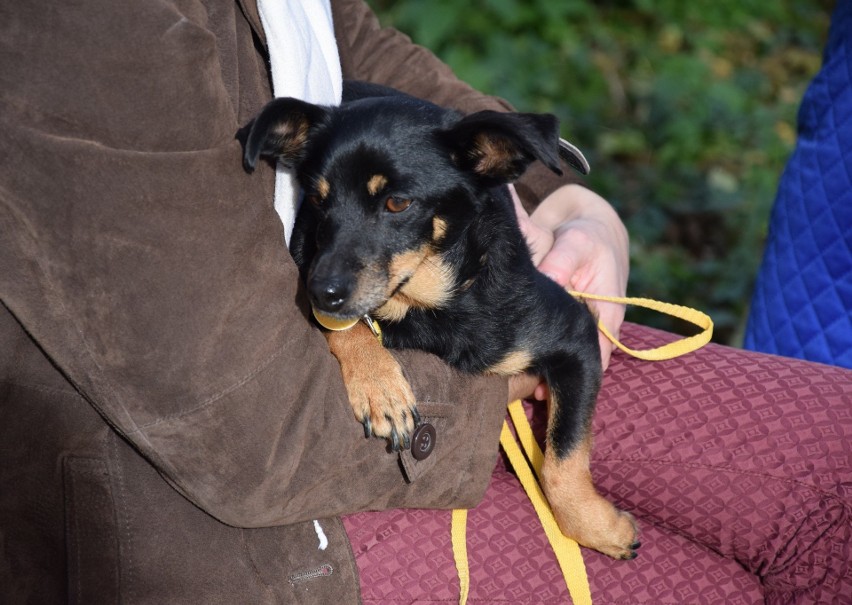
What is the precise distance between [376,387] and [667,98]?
5.63 meters

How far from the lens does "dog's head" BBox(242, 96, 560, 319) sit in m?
2.13

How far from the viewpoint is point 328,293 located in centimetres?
197

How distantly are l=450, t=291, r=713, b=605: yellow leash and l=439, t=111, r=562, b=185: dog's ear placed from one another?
1.60 feet

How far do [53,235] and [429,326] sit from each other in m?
1.07

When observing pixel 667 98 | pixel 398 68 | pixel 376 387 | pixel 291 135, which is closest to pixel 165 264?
pixel 376 387

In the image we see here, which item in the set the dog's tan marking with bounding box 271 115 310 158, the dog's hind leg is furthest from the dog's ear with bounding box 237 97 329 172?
the dog's hind leg

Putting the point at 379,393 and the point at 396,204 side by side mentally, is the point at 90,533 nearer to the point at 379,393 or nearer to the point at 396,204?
the point at 379,393

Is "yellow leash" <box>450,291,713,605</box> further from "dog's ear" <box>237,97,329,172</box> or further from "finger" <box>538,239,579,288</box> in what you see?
"dog's ear" <box>237,97,329,172</box>

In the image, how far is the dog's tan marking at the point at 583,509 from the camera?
2146mm

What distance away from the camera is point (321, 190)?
7.24 ft

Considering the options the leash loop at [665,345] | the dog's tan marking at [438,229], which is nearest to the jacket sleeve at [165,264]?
the dog's tan marking at [438,229]

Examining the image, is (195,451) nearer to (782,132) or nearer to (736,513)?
(736,513)

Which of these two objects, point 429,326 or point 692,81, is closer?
point 429,326

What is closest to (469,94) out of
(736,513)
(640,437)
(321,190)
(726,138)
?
(321,190)
